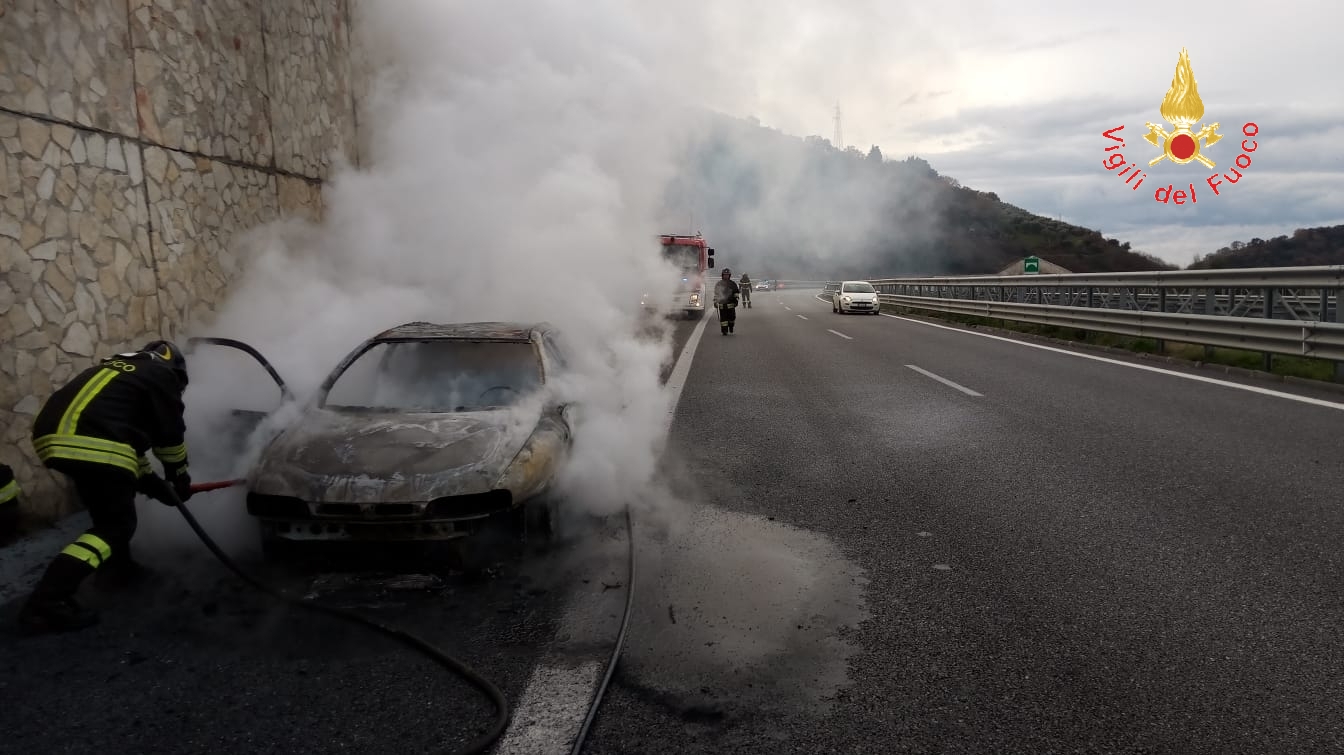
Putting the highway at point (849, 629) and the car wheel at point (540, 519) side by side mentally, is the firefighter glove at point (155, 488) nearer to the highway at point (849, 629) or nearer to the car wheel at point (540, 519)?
the highway at point (849, 629)

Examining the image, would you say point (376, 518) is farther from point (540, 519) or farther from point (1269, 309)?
point (1269, 309)

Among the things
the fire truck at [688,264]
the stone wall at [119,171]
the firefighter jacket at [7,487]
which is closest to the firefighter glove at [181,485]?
the firefighter jacket at [7,487]

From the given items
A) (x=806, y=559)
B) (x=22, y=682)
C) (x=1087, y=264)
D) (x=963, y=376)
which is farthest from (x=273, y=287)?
(x=1087, y=264)

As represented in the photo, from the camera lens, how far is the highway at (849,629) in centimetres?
259

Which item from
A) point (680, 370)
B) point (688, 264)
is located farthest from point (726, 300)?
point (680, 370)

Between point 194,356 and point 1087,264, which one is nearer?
point 194,356

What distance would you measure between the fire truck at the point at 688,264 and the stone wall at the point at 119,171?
14.9m

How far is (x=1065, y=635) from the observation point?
10.4ft

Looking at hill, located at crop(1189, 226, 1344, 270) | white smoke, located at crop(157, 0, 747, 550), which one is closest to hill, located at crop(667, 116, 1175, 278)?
hill, located at crop(1189, 226, 1344, 270)

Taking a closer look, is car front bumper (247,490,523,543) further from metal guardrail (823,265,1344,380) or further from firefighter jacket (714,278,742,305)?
firefighter jacket (714,278,742,305)

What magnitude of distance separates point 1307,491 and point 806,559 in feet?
10.4

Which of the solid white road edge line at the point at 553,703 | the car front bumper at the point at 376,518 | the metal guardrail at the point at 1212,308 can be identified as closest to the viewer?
the solid white road edge line at the point at 553,703

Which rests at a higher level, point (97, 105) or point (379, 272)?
point (97, 105)

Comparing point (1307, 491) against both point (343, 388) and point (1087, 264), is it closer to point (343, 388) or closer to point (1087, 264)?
point (343, 388)
